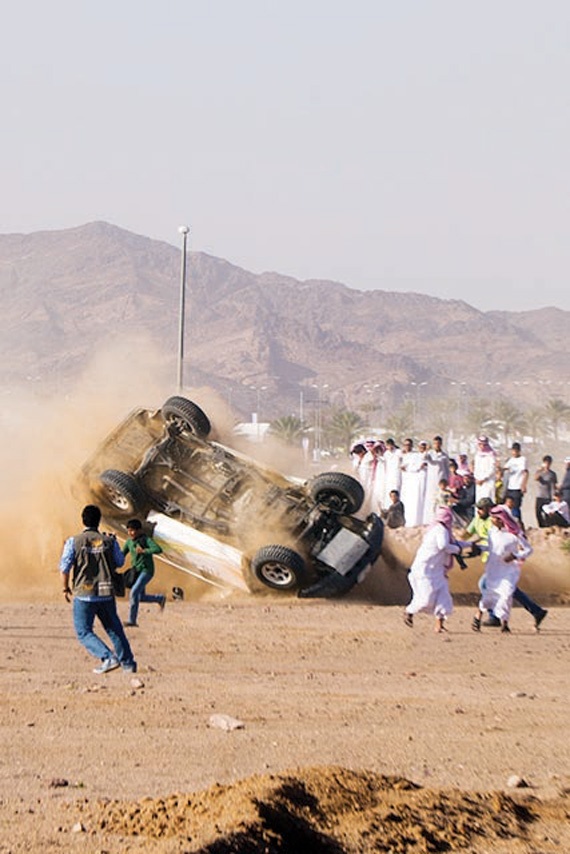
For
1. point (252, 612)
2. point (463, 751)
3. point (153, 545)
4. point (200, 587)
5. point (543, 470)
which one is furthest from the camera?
point (543, 470)

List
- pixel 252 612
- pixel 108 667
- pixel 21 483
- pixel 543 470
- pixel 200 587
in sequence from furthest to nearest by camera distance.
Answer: pixel 543 470 → pixel 21 483 → pixel 200 587 → pixel 252 612 → pixel 108 667

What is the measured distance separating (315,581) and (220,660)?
398cm

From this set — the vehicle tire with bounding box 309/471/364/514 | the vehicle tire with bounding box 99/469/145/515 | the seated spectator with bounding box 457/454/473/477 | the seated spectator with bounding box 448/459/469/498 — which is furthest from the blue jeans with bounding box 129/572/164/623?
the seated spectator with bounding box 457/454/473/477

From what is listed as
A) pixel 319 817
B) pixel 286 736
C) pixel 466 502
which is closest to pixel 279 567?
pixel 286 736

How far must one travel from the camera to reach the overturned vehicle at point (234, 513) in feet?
60.4

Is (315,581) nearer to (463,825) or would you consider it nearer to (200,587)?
(200,587)

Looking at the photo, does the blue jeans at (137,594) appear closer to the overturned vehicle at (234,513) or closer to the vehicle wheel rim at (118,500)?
the overturned vehicle at (234,513)

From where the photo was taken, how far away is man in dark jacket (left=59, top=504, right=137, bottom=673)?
503 inches

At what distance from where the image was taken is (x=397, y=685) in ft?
43.9

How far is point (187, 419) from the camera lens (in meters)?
19.7

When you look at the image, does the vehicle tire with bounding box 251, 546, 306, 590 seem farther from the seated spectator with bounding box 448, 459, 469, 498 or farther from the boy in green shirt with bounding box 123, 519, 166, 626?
the seated spectator with bounding box 448, 459, 469, 498

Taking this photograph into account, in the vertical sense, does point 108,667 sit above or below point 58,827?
below

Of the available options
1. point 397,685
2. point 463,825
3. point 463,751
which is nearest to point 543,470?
point 397,685

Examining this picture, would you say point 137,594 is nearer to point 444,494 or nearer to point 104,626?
point 104,626
